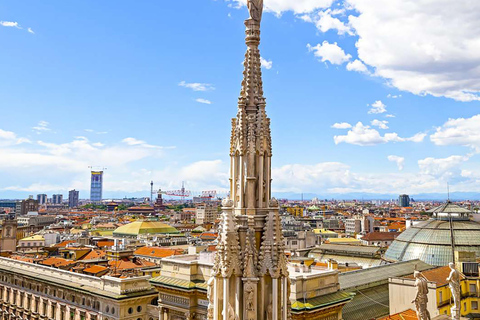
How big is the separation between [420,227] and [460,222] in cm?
594

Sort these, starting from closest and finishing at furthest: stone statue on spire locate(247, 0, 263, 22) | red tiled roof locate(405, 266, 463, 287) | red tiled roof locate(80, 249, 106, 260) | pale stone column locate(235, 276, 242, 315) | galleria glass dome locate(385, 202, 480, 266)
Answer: pale stone column locate(235, 276, 242, 315) → stone statue on spire locate(247, 0, 263, 22) → red tiled roof locate(405, 266, 463, 287) → galleria glass dome locate(385, 202, 480, 266) → red tiled roof locate(80, 249, 106, 260)

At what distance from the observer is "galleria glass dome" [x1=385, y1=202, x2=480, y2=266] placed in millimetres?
57281

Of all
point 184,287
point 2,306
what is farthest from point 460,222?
point 2,306

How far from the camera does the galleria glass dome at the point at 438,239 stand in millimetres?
57281

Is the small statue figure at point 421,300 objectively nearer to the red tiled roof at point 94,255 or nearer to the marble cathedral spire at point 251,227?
the marble cathedral spire at point 251,227

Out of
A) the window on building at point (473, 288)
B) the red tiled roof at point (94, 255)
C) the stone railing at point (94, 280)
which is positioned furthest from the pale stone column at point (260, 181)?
the red tiled roof at point (94, 255)

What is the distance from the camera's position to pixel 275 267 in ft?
32.4

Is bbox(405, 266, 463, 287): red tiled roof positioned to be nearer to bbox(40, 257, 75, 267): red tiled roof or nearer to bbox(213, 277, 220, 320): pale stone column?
bbox(213, 277, 220, 320): pale stone column

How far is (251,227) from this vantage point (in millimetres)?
10180

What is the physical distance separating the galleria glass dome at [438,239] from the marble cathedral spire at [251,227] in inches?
2064

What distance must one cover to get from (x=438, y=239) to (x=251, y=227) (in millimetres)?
56210

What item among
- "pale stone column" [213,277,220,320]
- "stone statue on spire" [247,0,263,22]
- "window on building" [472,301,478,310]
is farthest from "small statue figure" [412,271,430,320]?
"window on building" [472,301,478,310]

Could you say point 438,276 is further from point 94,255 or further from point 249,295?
point 94,255

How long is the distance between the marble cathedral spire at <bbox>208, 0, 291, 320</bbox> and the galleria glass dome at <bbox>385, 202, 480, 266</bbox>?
52.4 meters
